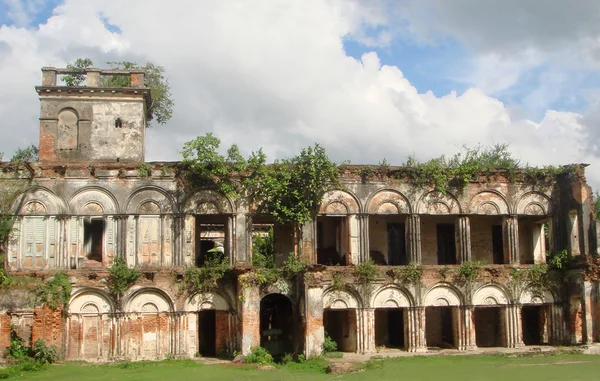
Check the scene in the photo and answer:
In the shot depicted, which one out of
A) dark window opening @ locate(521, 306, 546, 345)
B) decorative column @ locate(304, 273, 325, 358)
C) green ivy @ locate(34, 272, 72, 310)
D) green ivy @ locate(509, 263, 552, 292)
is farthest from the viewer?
dark window opening @ locate(521, 306, 546, 345)

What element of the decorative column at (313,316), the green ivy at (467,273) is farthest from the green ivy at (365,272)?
the green ivy at (467,273)

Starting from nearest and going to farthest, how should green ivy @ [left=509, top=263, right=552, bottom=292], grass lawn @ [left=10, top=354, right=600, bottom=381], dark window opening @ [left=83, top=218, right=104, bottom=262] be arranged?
1. grass lawn @ [left=10, top=354, right=600, bottom=381]
2. dark window opening @ [left=83, top=218, right=104, bottom=262]
3. green ivy @ [left=509, top=263, right=552, bottom=292]

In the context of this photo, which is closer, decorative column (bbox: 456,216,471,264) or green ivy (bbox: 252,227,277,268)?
green ivy (bbox: 252,227,277,268)

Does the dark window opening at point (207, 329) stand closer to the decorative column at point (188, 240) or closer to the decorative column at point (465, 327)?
the decorative column at point (188, 240)

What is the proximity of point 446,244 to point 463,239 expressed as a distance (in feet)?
8.93

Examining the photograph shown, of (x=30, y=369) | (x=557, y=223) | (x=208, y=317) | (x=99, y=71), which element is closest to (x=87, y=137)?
(x=99, y=71)

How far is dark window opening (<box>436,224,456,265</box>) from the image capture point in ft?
103

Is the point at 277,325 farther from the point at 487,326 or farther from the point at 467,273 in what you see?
the point at 487,326

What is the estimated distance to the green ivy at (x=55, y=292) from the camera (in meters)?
25.2

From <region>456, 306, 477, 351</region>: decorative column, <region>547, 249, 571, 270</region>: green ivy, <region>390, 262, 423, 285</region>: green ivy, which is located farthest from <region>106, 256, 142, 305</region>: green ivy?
<region>547, 249, 571, 270</region>: green ivy

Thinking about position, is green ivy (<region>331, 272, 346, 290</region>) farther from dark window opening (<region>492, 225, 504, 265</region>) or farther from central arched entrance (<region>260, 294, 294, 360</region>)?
dark window opening (<region>492, 225, 504, 265</region>)

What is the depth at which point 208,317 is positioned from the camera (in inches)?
1208

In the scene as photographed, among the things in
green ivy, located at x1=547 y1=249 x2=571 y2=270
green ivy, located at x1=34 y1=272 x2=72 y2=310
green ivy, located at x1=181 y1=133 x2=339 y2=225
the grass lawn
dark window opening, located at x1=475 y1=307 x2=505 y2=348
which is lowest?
the grass lawn

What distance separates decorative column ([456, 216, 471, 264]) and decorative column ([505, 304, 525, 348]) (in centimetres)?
265
